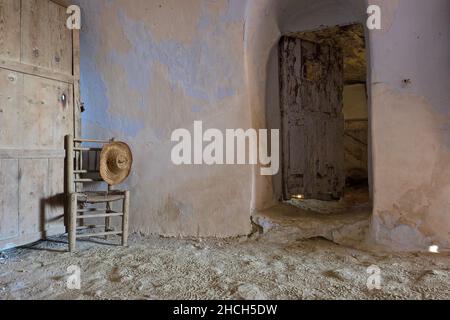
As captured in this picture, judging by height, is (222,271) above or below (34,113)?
below

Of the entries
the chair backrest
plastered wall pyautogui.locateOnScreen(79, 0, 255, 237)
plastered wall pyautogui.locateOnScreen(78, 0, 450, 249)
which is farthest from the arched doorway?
the chair backrest

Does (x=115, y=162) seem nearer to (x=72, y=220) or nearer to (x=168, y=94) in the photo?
(x=72, y=220)

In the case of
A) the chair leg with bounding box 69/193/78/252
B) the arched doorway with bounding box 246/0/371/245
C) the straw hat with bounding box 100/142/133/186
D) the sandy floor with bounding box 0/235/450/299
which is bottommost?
the sandy floor with bounding box 0/235/450/299

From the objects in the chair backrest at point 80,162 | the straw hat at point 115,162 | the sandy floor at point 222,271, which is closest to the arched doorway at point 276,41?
the sandy floor at point 222,271

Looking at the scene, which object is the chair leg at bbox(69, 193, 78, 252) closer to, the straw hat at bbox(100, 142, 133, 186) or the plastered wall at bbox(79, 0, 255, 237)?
the straw hat at bbox(100, 142, 133, 186)

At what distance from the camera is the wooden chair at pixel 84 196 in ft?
9.25

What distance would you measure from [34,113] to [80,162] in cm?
57

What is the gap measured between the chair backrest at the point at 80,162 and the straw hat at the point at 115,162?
192mm

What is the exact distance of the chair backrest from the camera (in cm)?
304

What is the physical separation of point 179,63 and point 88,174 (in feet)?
4.72

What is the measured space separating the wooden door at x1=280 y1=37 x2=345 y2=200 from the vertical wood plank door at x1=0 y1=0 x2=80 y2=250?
2090 millimetres

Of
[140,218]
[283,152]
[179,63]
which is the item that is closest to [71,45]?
[179,63]

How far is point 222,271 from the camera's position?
2311 millimetres

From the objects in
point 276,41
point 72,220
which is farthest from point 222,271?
point 276,41
